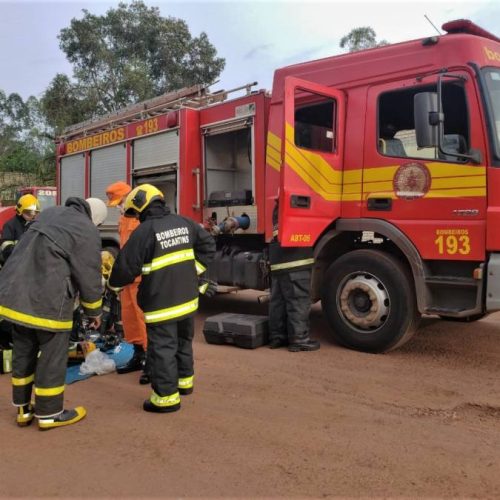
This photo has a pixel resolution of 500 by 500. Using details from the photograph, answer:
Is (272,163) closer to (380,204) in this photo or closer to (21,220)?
(380,204)

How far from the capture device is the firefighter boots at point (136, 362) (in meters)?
4.45

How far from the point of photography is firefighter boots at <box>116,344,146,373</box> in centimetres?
445

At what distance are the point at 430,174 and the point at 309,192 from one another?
1.08 m

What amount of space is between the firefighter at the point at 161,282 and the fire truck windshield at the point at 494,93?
2.65m

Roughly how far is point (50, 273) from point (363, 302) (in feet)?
9.46

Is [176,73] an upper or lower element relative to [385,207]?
upper

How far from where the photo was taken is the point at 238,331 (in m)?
5.27

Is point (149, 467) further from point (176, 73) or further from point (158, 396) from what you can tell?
point (176, 73)

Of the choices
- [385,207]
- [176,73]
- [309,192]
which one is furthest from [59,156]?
[176,73]

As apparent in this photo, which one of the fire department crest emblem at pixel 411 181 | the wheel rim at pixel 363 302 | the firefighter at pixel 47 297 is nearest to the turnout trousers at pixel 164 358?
the firefighter at pixel 47 297

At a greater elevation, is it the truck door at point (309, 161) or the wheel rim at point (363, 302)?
the truck door at point (309, 161)

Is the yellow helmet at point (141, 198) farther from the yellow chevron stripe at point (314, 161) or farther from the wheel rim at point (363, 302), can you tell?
the wheel rim at point (363, 302)

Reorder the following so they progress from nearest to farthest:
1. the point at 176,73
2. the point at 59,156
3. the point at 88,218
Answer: the point at 88,218
the point at 59,156
the point at 176,73

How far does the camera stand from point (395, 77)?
4797mm
